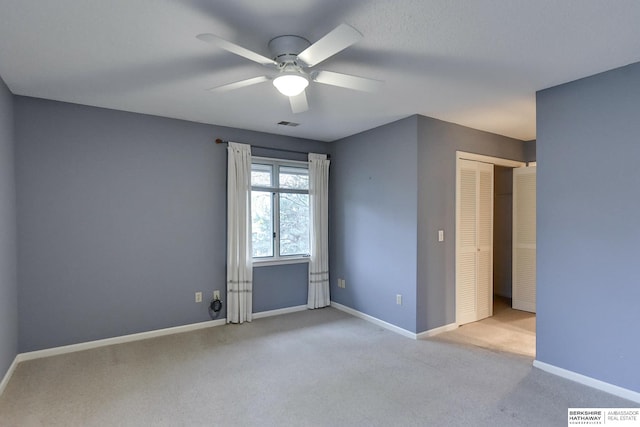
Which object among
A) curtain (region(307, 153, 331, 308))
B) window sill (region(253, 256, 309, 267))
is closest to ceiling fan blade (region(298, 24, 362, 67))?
curtain (region(307, 153, 331, 308))

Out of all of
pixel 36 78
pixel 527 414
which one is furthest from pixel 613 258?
pixel 36 78

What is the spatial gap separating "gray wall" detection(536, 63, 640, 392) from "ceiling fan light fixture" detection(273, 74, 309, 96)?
7.09 ft

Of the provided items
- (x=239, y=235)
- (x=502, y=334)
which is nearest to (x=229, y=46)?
(x=239, y=235)

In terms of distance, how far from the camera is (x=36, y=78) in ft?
8.71

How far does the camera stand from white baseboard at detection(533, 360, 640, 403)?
2391 millimetres

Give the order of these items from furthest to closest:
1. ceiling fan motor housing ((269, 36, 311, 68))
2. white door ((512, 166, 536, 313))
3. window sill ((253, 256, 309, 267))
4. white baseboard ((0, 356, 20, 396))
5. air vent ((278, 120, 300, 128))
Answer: white door ((512, 166, 536, 313)) → window sill ((253, 256, 309, 267)) → air vent ((278, 120, 300, 128)) → white baseboard ((0, 356, 20, 396)) → ceiling fan motor housing ((269, 36, 311, 68))

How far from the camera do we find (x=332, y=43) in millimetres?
1724

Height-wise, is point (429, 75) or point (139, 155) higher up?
point (429, 75)

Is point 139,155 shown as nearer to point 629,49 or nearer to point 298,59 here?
point 298,59

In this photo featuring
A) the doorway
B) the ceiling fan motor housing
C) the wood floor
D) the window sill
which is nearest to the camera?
the ceiling fan motor housing

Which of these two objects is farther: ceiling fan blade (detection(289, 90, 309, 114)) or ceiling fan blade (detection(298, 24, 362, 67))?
ceiling fan blade (detection(289, 90, 309, 114))

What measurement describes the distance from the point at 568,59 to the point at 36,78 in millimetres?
3951

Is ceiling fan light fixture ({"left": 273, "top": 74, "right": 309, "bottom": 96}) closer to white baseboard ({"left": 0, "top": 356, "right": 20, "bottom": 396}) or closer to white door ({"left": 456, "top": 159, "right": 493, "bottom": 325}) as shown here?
white door ({"left": 456, "top": 159, "right": 493, "bottom": 325})

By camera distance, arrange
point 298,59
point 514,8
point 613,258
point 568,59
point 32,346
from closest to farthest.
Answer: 1. point 514,8
2. point 298,59
3. point 568,59
4. point 613,258
5. point 32,346
